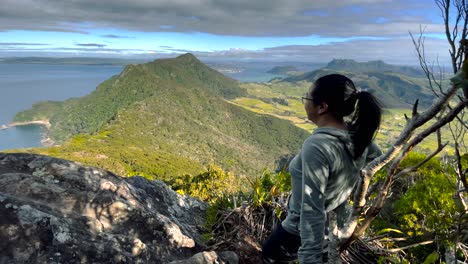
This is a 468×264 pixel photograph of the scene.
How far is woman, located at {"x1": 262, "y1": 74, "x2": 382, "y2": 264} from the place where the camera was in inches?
86.8

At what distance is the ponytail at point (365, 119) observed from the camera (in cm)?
227

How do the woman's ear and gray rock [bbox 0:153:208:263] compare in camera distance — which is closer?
the woman's ear

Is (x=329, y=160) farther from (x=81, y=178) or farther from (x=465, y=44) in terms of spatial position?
(x=81, y=178)

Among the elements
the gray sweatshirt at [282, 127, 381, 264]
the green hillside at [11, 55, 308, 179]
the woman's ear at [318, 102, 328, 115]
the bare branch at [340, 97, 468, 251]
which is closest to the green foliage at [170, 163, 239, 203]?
the gray sweatshirt at [282, 127, 381, 264]

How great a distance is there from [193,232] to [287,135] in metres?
183

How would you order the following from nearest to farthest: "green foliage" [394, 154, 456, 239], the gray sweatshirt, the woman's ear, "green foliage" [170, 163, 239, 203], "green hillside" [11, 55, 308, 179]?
the gray sweatshirt → the woman's ear → "green foliage" [394, 154, 456, 239] → "green foliage" [170, 163, 239, 203] → "green hillside" [11, 55, 308, 179]

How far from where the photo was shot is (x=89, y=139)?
116938 mm

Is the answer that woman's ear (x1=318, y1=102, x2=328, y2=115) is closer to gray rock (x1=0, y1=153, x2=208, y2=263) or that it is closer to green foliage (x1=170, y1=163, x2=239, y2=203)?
gray rock (x1=0, y1=153, x2=208, y2=263)

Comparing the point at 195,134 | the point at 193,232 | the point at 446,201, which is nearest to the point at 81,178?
the point at 193,232

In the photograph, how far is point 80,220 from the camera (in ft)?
10.9

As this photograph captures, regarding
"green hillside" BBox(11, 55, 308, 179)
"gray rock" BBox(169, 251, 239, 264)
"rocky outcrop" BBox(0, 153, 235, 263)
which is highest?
"rocky outcrop" BBox(0, 153, 235, 263)

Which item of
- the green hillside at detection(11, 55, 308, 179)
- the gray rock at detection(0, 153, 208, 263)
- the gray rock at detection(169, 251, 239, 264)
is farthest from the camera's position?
the green hillside at detection(11, 55, 308, 179)

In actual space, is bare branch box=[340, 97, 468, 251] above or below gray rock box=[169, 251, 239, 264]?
above

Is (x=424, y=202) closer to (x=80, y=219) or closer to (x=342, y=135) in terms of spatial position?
(x=342, y=135)
